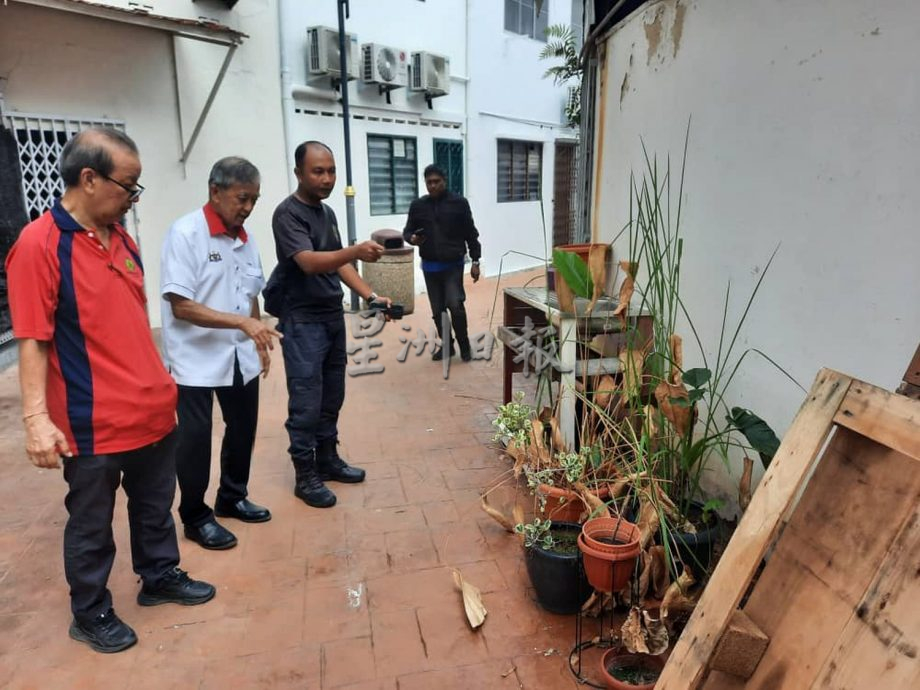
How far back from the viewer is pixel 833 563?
151 cm

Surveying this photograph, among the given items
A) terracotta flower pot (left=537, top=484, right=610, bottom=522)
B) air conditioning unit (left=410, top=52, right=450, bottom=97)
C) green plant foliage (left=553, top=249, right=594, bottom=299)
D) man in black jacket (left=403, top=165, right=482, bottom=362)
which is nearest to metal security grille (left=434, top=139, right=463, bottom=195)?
air conditioning unit (left=410, top=52, right=450, bottom=97)

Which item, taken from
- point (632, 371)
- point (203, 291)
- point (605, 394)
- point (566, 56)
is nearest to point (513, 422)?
point (605, 394)

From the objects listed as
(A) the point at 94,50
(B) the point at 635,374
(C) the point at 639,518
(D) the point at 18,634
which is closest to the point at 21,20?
(A) the point at 94,50

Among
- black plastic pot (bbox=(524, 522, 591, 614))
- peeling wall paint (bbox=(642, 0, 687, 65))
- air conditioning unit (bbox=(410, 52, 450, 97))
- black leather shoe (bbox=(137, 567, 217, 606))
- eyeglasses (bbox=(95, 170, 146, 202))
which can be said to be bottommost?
black leather shoe (bbox=(137, 567, 217, 606))

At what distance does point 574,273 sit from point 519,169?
893cm

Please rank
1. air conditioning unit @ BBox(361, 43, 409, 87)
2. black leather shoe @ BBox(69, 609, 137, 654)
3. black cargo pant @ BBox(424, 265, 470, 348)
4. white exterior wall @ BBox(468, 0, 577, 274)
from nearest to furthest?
1. black leather shoe @ BBox(69, 609, 137, 654)
2. black cargo pant @ BBox(424, 265, 470, 348)
3. air conditioning unit @ BBox(361, 43, 409, 87)
4. white exterior wall @ BBox(468, 0, 577, 274)

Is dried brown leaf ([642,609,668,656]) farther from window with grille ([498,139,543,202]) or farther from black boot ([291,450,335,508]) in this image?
window with grille ([498,139,543,202])

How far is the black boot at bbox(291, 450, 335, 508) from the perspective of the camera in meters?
3.17

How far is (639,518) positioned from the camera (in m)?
2.31

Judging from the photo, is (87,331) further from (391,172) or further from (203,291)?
(391,172)

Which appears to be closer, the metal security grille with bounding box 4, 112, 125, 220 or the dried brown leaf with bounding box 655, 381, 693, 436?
the dried brown leaf with bounding box 655, 381, 693, 436

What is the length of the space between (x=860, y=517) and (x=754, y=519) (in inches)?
8.8

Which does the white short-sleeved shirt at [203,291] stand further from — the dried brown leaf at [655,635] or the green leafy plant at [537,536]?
the dried brown leaf at [655,635]

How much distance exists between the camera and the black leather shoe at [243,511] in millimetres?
3020
